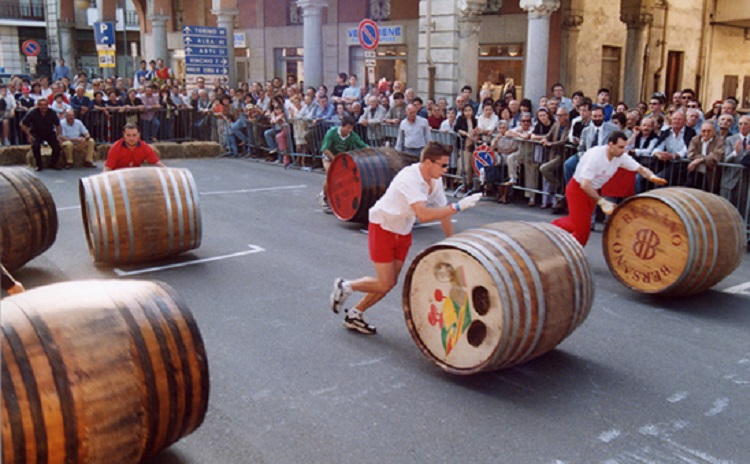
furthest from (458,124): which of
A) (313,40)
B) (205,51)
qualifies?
(313,40)

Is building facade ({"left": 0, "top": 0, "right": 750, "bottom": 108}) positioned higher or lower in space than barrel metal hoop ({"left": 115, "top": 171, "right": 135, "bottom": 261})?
higher

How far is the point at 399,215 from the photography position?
6.21 metres

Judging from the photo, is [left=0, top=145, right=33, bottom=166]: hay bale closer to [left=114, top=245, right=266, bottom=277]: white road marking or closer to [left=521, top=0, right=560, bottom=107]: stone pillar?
[left=114, top=245, right=266, bottom=277]: white road marking

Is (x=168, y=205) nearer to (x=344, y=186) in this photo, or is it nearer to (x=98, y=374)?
(x=344, y=186)

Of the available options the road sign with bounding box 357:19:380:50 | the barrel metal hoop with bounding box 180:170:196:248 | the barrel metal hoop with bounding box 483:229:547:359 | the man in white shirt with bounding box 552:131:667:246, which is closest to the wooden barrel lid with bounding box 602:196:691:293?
the man in white shirt with bounding box 552:131:667:246

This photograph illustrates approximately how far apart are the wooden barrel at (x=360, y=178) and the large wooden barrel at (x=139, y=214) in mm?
2780

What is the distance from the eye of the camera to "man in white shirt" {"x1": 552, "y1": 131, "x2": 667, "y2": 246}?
8.42m

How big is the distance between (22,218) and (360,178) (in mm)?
4609

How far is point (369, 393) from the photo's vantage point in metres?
5.39

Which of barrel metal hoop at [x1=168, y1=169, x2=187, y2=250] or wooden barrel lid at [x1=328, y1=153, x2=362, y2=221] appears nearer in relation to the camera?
barrel metal hoop at [x1=168, y1=169, x2=187, y2=250]

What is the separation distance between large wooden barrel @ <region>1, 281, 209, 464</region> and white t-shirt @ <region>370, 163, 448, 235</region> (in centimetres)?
244

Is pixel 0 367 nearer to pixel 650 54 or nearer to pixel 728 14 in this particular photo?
pixel 650 54

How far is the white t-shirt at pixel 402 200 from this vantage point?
6117 mm

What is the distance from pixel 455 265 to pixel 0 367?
318 cm
